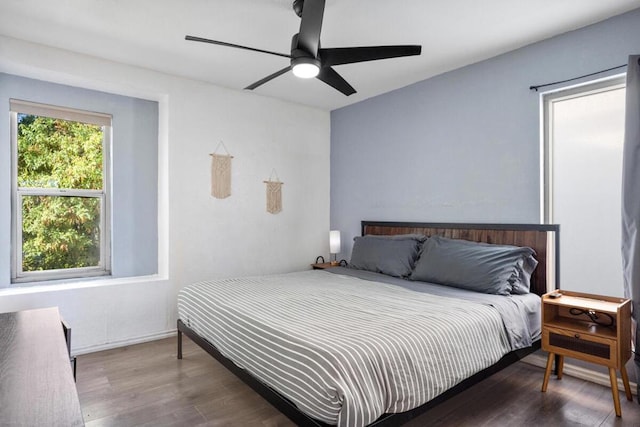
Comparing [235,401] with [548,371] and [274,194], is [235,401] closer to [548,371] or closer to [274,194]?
[548,371]

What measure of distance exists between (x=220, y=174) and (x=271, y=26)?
1762mm

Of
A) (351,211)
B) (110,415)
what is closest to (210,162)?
Result: (351,211)

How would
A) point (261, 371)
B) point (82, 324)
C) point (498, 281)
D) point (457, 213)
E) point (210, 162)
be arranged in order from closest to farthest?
point (261, 371) < point (498, 281) < point (82, 324) < point (457, 213) < point (210, 162)

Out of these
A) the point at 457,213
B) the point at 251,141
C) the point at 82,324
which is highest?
the point at 251,141

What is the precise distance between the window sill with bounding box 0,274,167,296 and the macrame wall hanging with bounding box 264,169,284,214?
1420 mm

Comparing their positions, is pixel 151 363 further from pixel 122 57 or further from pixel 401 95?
pixel 401 95

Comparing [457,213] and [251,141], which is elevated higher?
[251,141]

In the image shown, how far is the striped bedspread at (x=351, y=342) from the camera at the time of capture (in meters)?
1.53

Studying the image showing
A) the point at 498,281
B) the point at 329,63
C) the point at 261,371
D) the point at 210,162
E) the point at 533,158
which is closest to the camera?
the point at 261,371

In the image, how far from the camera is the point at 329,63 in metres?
2.33

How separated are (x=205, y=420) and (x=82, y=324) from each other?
5.79 ft

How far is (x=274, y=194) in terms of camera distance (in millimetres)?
4434

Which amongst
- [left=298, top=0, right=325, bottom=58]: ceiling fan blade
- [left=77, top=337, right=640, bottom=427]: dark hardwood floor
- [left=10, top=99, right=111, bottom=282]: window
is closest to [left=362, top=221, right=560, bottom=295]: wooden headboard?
[left=77, top=337, right=640, bottom=427]: dark hardwood floor

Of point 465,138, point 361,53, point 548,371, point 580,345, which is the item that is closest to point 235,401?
point 548,371
